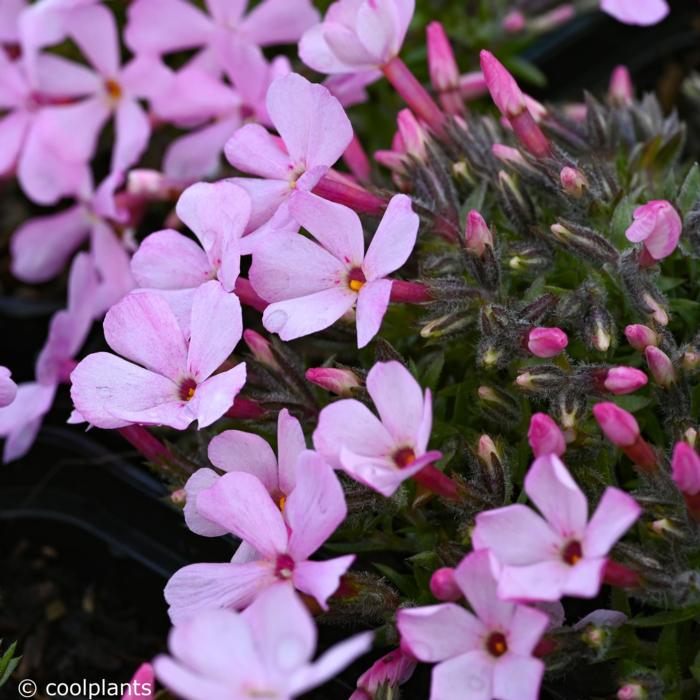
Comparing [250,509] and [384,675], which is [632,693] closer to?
[384,675]

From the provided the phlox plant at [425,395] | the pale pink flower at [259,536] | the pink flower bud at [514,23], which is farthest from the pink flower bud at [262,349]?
the pink flower bud at [514,23]

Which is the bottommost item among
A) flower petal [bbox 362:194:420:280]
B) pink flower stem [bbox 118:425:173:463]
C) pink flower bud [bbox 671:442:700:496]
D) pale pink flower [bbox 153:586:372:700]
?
pink flower stem [bbox 118:425:173:463]

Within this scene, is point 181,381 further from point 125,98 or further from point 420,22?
point 420,22

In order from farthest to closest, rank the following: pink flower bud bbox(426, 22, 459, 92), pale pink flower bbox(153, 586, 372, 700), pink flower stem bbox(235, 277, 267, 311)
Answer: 1. pink flower bud bbox(426, 22, 459, 92)
2. pink flower stem bbox(235, 277, 267, 311)
3. pale pink flower bbox(153, 586, 372, 700)

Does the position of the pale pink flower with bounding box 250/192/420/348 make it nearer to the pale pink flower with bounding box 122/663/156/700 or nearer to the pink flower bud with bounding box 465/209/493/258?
the pink flower bud with bounding box 465/209/493/258

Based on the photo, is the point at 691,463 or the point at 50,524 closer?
the point at 691,463

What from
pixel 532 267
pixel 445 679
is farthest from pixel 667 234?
pixel 445 679

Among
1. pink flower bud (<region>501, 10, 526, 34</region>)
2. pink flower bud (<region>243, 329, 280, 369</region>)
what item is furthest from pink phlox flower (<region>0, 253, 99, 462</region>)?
pink flower bud (<region>501, 10, 526, 34</region>)

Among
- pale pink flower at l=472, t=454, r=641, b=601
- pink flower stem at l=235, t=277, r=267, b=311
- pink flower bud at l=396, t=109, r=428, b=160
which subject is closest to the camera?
pale pink flower at l=472, t=454, r=641, b=601
